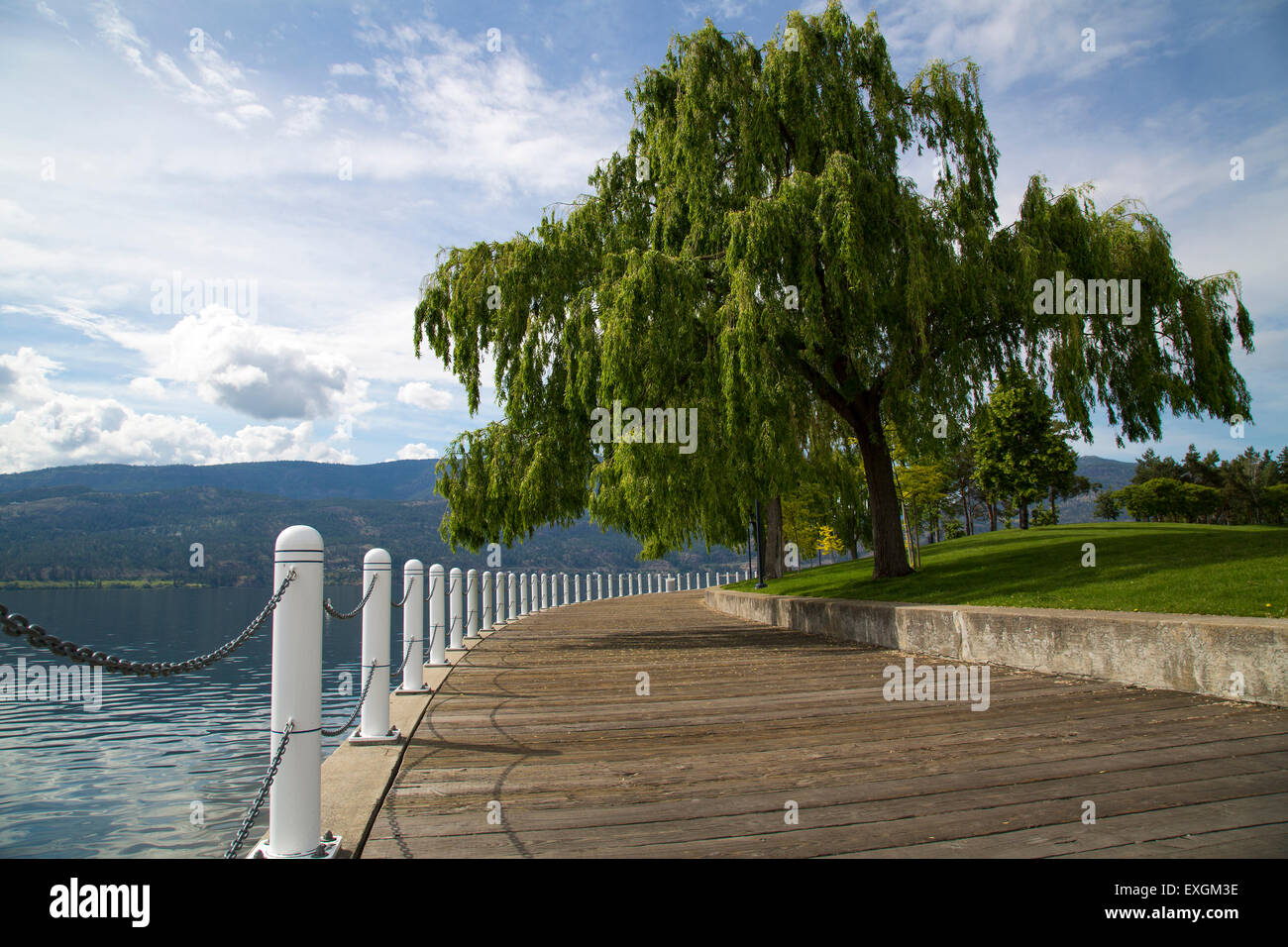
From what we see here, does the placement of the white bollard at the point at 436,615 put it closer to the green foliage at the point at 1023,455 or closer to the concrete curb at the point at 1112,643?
the concrete curb at the point at 1112,643

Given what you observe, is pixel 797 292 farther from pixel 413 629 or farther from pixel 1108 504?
pixel 1108 504

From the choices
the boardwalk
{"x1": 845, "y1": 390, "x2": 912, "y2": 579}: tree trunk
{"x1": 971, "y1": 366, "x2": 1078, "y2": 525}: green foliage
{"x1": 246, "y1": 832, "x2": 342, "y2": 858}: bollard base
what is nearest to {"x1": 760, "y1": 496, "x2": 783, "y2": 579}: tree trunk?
{"x1": 845, "y1": 390, "x2": 912, "y2": 579}: tree trunk

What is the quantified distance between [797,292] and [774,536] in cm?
1877

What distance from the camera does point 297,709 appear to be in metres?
3.18

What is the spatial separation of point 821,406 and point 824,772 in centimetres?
1375

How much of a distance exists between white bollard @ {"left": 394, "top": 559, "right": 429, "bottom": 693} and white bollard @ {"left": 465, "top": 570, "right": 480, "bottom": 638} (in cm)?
513

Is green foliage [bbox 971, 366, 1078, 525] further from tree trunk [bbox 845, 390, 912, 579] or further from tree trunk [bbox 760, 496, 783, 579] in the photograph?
tree trunk [bbox 845, 390, 912, 579]

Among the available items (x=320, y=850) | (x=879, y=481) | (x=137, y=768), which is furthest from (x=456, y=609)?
(x=320, y=850)

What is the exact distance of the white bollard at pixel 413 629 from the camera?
7367 mm

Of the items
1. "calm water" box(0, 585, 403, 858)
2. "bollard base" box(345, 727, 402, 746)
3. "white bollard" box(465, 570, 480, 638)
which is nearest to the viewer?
"bollard base" box(345, 727, 402, 746)

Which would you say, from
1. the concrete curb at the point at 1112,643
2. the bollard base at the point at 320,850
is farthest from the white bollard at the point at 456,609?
the bollard base at the point at 320,850

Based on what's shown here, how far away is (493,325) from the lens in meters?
13.4

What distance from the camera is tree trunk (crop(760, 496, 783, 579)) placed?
94.3 ft
